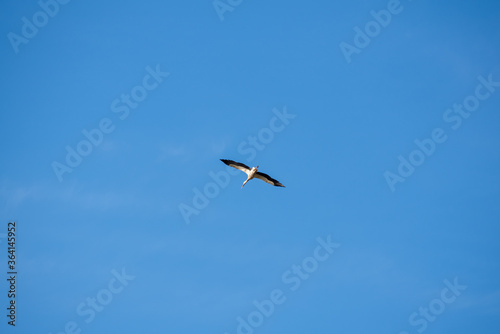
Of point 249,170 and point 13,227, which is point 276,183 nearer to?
point 249,170

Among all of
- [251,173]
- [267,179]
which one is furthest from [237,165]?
[267,179]

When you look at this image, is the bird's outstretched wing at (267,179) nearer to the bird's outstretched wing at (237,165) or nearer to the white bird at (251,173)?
the white bird at (251,173)

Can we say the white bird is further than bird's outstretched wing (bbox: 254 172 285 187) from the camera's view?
No

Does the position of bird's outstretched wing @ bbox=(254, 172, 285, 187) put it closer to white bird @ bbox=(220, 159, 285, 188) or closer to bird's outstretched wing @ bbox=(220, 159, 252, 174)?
white bird @ bbox=(220, 159, 285, 188)

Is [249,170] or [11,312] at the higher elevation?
[249,170]

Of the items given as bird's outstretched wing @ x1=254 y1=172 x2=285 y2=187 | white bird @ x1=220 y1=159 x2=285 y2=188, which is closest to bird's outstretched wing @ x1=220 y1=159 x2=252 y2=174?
white bird @ x1=220 y1=159 x2=285 y2=188

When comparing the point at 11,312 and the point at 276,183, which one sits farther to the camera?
the point at 276,183

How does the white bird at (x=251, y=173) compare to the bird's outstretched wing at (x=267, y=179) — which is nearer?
the white bird at (x=251, y=173)

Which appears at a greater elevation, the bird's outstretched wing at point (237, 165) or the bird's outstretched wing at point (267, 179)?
the bird's outstretched wing at point (237, 165)

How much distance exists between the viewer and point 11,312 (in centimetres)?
4875

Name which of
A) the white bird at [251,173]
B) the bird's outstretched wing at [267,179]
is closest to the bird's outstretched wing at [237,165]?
the white bird at [251,173]

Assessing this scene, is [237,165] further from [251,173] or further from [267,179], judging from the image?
[267,179]

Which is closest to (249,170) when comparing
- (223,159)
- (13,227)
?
(223,159)

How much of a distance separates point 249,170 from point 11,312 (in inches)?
825
